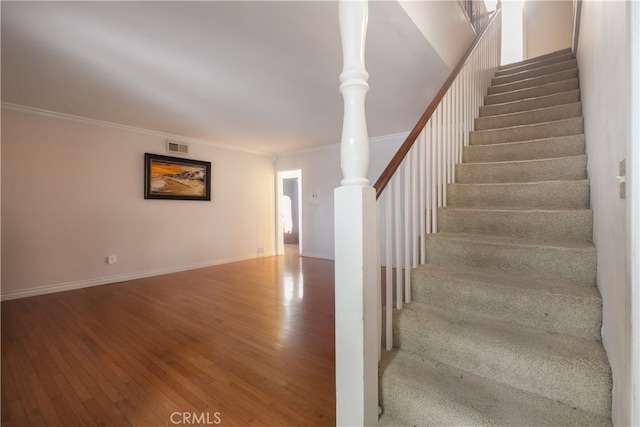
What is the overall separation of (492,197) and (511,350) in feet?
3.94

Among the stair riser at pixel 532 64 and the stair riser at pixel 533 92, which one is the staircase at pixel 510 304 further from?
the stair riser at pixel 532 64

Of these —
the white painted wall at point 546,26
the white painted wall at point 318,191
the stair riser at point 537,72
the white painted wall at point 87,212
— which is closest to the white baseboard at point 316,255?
the white painted wall at point 318,191

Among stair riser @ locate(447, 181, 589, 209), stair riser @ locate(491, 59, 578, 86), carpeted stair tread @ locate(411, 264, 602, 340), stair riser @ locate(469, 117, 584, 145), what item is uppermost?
stair riser @ locate(491, 59, 578, 86)

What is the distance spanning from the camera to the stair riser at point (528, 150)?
2.03 meters

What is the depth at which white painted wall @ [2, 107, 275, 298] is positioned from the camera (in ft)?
10.6

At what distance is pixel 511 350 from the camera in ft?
3.95

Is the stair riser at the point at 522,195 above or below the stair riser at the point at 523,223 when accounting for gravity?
above

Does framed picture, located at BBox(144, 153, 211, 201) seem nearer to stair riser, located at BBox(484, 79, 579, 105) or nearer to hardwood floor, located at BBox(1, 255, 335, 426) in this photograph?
hardwood floor, located at BBox(1, 255, 335, 426)

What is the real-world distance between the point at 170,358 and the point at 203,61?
2382mm

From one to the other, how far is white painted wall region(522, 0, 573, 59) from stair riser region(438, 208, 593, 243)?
564 centimetres

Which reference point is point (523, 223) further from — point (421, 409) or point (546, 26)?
point (546, 26)

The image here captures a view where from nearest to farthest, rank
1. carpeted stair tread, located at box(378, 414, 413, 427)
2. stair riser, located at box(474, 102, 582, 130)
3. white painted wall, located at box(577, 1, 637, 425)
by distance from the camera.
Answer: white painted wall, located at box(577, 1, 637, 425) < carpeted stair tread, located at box(378, 414, 413, 427) < stair riser, located at box(474, 102, 582, 130)
